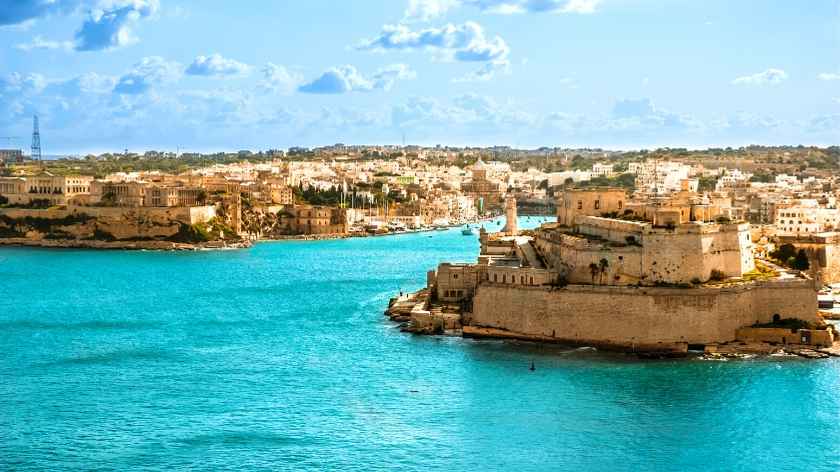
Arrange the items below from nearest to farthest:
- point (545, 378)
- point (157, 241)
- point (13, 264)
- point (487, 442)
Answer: point (487, 442) < point (545, 378) < point (13, 264) < point (157, 241)

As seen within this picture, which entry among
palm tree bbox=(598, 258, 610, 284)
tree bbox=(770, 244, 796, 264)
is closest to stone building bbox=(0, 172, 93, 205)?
tree bbox=(770, 244, 796, 264)

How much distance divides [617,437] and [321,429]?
4.26 meters

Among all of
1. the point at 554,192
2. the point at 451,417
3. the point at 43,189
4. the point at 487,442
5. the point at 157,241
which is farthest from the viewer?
the point at 554,192

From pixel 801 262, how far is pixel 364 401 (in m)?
13.9

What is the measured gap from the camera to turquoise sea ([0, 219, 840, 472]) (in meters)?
15.1

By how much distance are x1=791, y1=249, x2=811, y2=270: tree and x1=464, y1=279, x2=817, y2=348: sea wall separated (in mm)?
6160

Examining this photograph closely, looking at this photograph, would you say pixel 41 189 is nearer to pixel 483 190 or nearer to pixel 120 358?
pixel 120 358

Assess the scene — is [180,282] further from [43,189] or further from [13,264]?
[43,189]

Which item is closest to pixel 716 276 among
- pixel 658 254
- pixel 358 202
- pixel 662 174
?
pixel 658 254

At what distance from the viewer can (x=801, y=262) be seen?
27.1 metres

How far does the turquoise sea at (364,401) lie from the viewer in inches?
595

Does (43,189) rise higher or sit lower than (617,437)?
higher

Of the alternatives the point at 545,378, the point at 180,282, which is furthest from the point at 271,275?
the point at 545,378

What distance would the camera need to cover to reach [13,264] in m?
40.0
